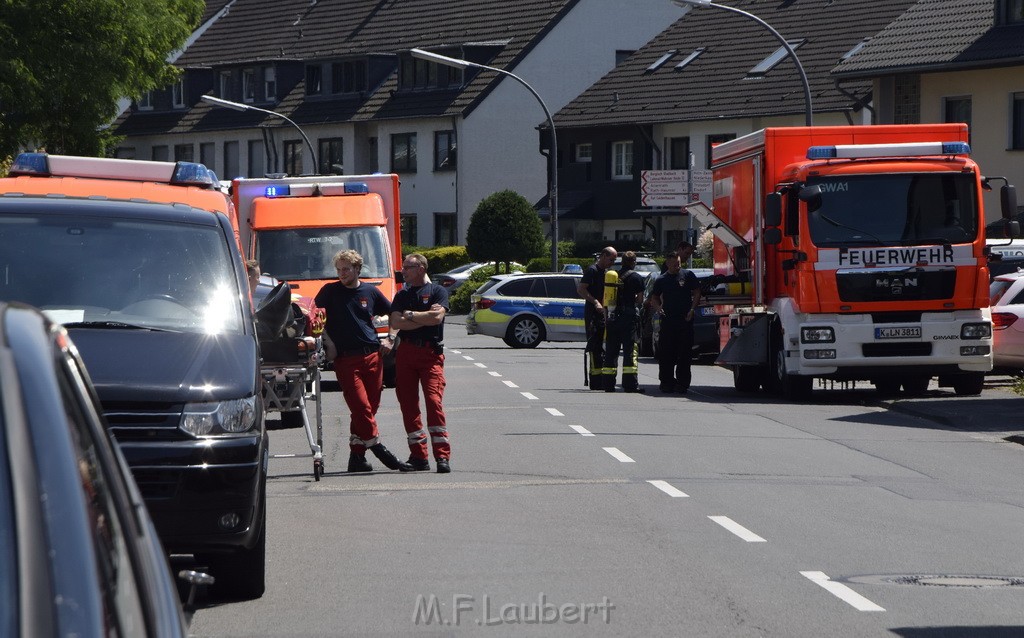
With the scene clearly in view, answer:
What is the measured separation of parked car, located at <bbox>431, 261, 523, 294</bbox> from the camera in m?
52.0

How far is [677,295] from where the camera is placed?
2152cm

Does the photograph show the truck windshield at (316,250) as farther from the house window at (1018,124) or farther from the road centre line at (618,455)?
the house window at (1018,124)

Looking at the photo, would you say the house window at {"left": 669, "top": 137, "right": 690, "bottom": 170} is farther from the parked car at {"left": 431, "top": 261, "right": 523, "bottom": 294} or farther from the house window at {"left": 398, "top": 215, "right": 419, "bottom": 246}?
the house window at {"left": 398, "top": 215, "right": 419, "bottom": 246}

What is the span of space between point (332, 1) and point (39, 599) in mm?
74043

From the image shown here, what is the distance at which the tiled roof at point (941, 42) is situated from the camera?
38906mm

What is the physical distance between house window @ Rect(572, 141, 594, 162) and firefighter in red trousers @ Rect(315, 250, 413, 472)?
49556 mm

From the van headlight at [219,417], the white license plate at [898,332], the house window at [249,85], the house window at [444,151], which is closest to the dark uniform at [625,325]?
the white license plate at [898,332]

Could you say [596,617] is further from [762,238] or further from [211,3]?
[211,3]

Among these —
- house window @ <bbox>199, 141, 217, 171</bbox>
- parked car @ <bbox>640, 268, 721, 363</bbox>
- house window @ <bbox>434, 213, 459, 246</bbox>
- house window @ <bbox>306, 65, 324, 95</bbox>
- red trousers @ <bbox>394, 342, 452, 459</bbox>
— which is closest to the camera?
red trousers @ <bbox>394, 342, 452, 459</bbox>

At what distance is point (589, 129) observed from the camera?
201 ft

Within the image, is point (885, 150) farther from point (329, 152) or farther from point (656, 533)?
point (329, 152)

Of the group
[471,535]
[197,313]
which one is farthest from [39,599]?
[471,535]

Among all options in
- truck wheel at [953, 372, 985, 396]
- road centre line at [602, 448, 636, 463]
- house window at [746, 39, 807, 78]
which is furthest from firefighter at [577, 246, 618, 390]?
house window at [746, 39, 807, 78]

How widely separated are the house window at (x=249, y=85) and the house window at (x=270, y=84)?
1.71 ft
